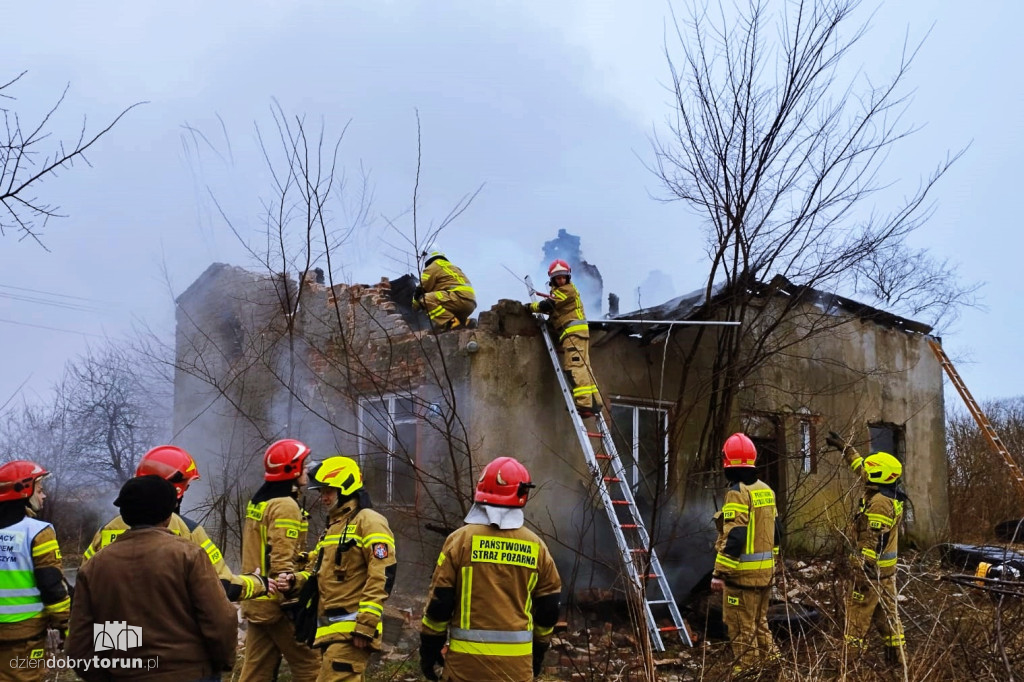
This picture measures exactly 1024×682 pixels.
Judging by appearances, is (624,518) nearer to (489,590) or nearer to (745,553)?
(745,553)

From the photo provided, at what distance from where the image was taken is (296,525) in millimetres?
5062

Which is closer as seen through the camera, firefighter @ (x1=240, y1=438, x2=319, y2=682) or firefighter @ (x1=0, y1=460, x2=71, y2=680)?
firefighter @ (x1=0, y1=460, x2=71, y2=680)

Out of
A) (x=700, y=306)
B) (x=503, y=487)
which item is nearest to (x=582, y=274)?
(x=700, y=306)

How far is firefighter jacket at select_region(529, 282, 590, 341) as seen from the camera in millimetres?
8039

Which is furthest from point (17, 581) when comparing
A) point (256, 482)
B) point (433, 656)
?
point (256, 482)

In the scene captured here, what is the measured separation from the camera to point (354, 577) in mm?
4477

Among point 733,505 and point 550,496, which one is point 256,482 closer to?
point 550,496

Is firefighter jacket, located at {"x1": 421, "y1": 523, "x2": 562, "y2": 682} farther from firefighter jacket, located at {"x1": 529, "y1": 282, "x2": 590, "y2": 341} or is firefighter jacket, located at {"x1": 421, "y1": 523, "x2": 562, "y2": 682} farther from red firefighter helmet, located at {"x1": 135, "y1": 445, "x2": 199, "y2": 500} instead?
firefighter jacket, located at {"x1": 529, "y1": 282, "x2": 590, "y2": 341}

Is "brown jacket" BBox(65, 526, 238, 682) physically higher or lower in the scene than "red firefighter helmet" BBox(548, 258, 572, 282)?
lower

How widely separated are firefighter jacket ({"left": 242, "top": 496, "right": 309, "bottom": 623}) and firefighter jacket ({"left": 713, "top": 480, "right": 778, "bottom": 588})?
3.00 meters

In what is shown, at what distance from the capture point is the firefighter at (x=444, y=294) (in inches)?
336

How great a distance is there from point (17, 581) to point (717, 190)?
763 centimetres

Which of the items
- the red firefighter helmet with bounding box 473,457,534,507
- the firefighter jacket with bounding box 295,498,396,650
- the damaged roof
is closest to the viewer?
the red firefighter helmet with bounding box 473,457,534,507

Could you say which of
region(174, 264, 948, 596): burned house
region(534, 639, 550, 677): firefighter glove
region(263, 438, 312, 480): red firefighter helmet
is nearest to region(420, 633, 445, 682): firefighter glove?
region(534, 639, 550, 677): firefighter glove
